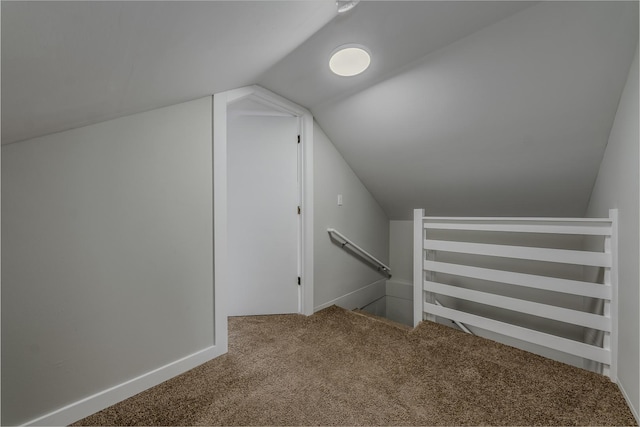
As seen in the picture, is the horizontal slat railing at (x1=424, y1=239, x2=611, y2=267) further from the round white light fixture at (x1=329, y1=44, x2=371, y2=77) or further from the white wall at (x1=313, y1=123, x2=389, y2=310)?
the round white light fixture at (x1=329, y1=44, x2=371, y2=77)

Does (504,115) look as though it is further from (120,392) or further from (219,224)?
(120,392)

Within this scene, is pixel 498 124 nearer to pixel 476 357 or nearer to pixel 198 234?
pixel 476 357

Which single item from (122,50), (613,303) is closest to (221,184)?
(122,50)

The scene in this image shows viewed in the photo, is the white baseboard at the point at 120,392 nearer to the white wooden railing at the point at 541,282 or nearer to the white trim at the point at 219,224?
the white trim at the point at 219,224

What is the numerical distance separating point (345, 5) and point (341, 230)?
6.33 ft

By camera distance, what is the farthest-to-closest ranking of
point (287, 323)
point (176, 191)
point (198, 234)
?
point (287, 323) < point (198, 234) < point (176, 191)

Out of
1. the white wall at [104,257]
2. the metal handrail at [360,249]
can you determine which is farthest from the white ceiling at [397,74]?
the metal handrail at [360,249]

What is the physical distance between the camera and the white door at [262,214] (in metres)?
2.40

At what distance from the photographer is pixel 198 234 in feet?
5.48

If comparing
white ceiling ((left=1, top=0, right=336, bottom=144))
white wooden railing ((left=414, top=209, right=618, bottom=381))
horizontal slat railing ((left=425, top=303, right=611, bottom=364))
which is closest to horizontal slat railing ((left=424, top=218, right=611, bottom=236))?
white wooden railing ((left=414, top=209, right=618, bottom=381))

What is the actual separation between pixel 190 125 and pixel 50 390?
147 centimetres

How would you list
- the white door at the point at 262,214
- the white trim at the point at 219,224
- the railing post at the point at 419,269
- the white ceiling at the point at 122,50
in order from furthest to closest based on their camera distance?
the white door at the point at 262,214 < the railing post at the point at 419,269 < the white trim at the point at 219,224 < the white ceiling at the point at 122,50

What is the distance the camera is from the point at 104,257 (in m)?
1.30

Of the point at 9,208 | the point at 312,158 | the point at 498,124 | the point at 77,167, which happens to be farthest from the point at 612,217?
the point at 9,208
